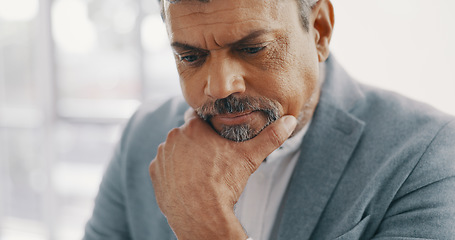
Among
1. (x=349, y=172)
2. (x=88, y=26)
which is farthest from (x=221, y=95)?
(x=88, y=26)

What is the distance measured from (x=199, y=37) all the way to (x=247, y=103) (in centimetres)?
21

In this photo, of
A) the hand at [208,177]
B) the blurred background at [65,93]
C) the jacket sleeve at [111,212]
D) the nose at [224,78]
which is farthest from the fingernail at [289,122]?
the blurred background at [65,93]

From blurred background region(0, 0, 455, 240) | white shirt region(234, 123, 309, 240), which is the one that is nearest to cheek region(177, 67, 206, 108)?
→ white shirt region(234, 123, 309, 240)

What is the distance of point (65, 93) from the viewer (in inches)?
156

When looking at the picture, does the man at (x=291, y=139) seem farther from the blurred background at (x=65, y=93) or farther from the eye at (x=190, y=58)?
the blurred background at (x=65, y=93)

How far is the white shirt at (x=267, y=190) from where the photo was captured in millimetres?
1218

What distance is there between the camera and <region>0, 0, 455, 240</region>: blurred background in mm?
3672

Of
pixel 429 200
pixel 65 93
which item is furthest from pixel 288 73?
pixel 65 93

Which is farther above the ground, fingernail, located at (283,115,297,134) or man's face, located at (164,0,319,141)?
man's face, located at (164,0,319,141)

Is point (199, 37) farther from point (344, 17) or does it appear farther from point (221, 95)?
point (344, 17)

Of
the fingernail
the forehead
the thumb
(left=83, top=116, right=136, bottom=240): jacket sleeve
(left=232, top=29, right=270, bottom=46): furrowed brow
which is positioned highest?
the forehead

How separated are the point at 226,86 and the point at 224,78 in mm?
22

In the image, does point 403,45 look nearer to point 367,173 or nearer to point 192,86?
point 367,173

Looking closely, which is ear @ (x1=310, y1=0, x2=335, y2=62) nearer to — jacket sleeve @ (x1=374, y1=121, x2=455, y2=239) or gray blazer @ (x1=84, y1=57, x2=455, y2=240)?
gray blazer @ (x1=84, y1=57, x2=455, y2=240)
